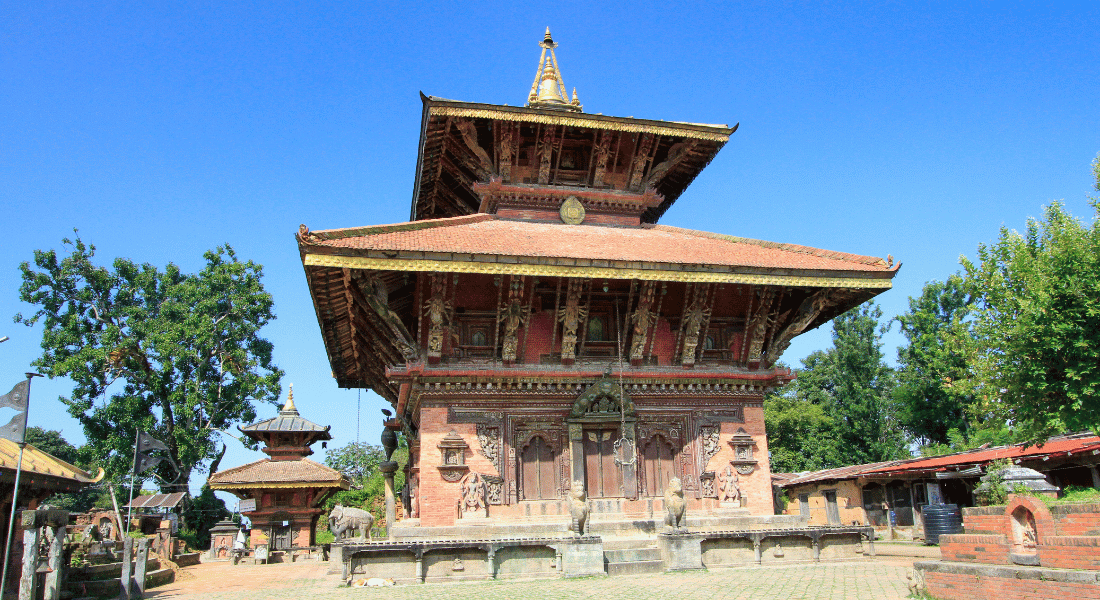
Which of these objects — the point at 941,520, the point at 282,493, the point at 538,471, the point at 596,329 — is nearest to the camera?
the point at 538,471

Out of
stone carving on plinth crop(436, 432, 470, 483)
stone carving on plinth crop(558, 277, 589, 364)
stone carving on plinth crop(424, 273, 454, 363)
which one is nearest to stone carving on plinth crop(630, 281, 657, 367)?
stone carving on plinth crop(558, 277, 589, 364)

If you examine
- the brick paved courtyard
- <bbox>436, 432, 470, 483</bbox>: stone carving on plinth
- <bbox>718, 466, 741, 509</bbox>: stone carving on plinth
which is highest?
<bbox>436, 432, 470, 483</bbox>: stone carving on plinth

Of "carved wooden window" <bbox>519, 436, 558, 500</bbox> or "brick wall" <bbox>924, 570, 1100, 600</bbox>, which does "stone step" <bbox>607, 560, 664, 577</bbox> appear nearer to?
"carved wooden window" <bbox>519, 436, 558, 500</bbox>

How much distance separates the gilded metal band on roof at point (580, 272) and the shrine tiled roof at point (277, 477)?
71.6ft

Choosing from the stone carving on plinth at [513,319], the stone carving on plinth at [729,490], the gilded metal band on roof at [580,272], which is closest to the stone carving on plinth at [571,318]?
the stone carving on plinth at [513,319]

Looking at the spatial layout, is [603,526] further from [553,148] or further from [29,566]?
[29,566]

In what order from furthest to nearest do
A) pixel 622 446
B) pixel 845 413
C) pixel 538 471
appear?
1. pixel 845 413
2. pixel 622 446
3. pixel 538 471

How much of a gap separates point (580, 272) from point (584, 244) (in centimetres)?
218

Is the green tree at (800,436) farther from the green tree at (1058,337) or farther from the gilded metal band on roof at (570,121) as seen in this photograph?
the green tree at (1058,337)

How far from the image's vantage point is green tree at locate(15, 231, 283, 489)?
128 ft

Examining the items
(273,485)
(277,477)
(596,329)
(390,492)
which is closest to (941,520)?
(596,329)

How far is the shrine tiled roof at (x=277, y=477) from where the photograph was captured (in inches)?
1270

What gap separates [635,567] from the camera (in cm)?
1389

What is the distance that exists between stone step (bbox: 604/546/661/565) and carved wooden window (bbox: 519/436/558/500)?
2.14 metres
